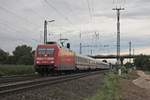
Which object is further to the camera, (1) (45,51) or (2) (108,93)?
(1) (45,51)

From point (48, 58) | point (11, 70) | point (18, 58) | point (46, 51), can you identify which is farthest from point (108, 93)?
point (18, 58)

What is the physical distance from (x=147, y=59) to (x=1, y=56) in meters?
63.8

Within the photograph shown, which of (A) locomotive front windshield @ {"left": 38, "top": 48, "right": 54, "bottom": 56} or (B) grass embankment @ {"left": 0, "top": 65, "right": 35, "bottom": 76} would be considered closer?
(A) locomotive front windshield @ {"left": 38, "top": 48, "right": 54, "bottom": 56}

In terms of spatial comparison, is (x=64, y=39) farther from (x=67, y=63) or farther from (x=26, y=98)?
(x=26, y=98)

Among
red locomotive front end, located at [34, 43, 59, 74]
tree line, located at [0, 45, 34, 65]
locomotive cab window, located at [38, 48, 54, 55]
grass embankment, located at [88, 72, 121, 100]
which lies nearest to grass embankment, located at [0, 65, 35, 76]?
red locomotive front end, located at [34, 43, 59, 74]

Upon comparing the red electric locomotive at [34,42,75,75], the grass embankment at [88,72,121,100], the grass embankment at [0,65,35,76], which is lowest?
the grass embankment at [88,72,121,100]

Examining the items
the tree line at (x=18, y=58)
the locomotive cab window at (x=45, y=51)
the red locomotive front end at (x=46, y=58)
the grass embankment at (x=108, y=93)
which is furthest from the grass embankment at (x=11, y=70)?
the tree line at (x=18, y=58)

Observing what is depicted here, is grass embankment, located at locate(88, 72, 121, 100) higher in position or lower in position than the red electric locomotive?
lower

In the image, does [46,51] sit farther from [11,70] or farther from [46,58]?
[11,70]

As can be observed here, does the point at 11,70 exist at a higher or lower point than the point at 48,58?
lower

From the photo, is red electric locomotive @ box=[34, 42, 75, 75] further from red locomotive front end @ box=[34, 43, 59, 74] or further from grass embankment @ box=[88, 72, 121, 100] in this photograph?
grass embankment @ box=[88, 72, 121, 100]

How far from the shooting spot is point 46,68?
123 ft

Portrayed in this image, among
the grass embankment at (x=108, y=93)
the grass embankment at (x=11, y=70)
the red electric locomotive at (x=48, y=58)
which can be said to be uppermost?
the red electric locomotive at (x=48, y=58)

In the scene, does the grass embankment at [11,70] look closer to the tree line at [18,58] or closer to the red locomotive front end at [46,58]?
the red locomotive front end at [46,58]
